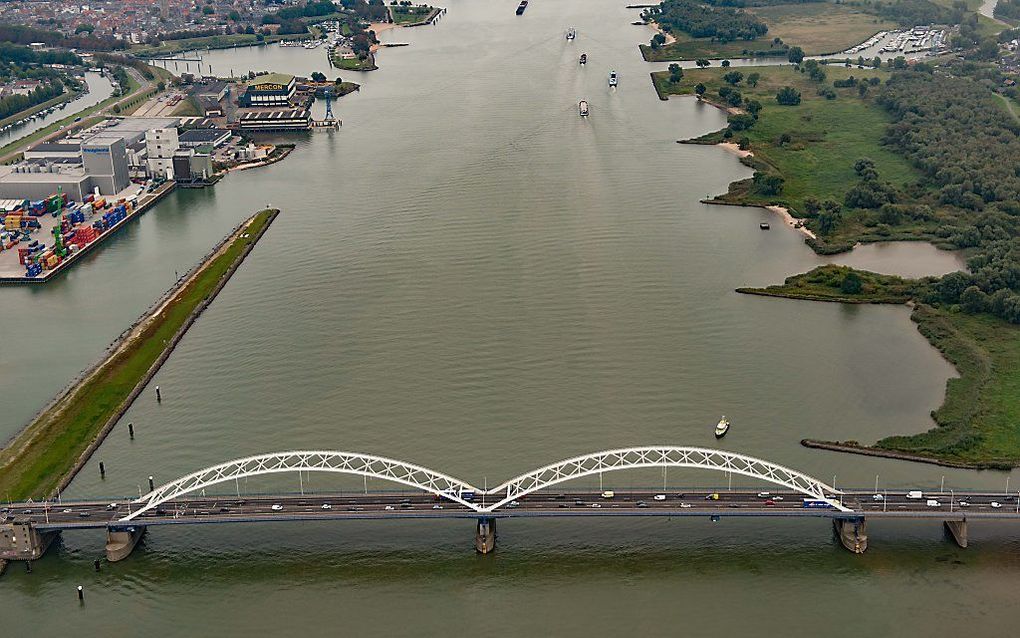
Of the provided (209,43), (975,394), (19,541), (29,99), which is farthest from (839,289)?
(209,43)

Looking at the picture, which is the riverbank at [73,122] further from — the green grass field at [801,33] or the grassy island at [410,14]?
the green grass field at [801,33]

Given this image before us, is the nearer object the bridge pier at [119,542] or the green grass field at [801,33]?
the bridge pier at [119,542]

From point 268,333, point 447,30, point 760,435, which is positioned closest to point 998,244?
point 760,435

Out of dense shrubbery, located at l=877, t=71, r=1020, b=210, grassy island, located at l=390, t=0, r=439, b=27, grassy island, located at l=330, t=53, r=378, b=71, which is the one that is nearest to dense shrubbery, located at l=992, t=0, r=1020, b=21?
dense shrubbery, located at l=877, t=71, r=1020, b=210

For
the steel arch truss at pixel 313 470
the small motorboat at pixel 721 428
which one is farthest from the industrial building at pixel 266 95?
the small motorboat at pixel 721 428

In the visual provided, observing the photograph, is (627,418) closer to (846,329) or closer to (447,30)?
(846,329)

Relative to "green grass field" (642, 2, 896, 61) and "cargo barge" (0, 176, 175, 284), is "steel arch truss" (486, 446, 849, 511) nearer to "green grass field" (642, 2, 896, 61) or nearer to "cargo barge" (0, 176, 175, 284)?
"cargo barge" (0, 176, 175, 284)
